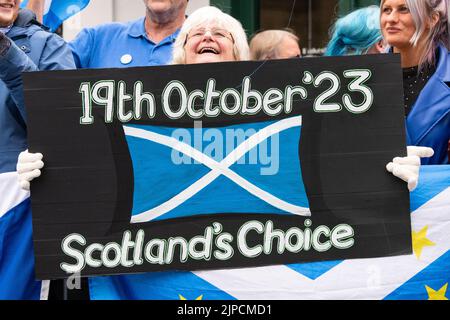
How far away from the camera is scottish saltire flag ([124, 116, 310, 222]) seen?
11.6 ft

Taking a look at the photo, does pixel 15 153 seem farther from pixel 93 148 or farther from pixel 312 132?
pixel 312 132

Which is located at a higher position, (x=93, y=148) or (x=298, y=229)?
(x=93, y=148)

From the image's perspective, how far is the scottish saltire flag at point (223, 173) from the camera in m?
3.55

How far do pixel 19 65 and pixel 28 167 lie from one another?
618mm

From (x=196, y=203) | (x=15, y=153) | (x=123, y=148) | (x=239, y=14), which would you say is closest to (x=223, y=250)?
(x=196, y=203)

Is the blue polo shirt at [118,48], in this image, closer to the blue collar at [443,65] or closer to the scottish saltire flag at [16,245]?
the scottish saltire flag at [16,245]

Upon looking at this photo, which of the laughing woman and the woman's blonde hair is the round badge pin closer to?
the woman's blonde hair

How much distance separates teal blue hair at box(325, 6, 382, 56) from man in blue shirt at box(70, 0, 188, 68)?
0.88m

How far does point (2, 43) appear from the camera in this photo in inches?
154

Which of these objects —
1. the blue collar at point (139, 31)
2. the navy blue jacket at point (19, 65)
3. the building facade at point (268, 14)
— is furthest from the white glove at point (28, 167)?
the building facade at point (268, 14)

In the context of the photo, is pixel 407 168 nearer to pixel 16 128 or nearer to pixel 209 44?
pixel 209 44

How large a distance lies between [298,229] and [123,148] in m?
0.74

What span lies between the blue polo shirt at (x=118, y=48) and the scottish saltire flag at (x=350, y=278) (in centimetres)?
146
